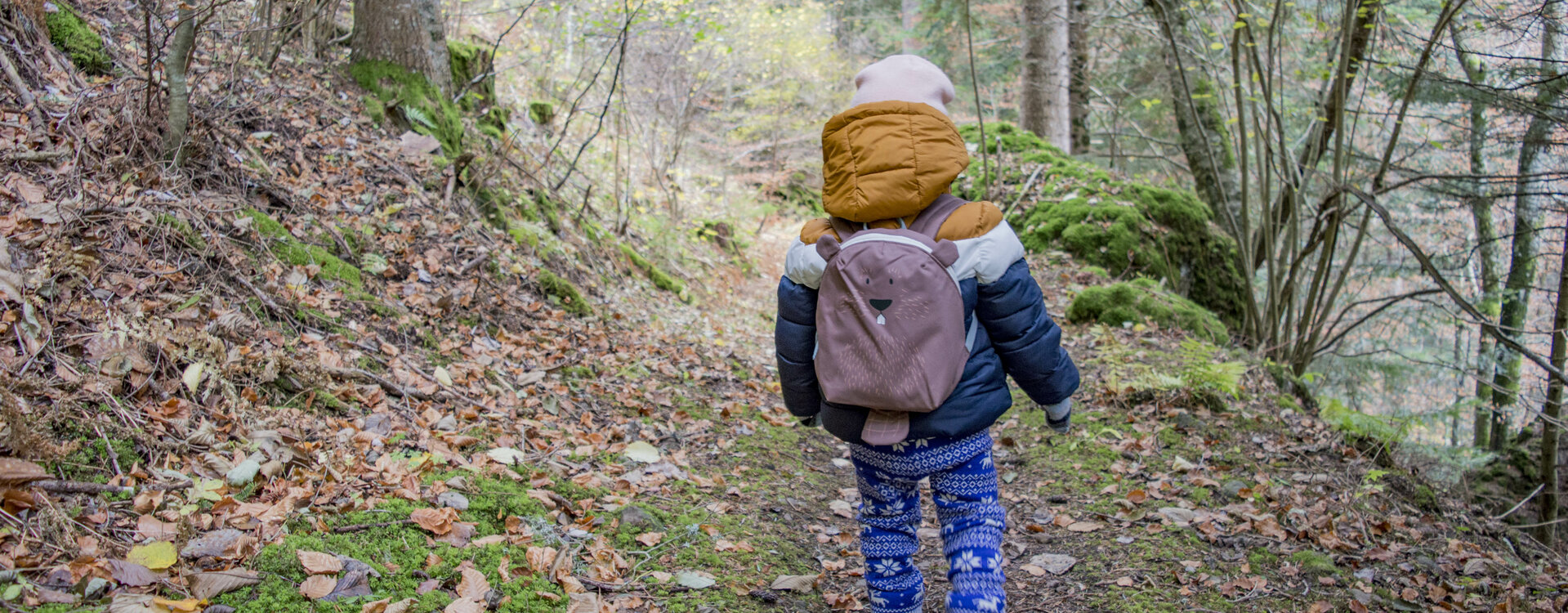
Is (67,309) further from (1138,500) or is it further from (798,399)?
(1138,500)

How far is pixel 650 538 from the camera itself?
10.5 ft

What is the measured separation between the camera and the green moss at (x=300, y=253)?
4.24 metres

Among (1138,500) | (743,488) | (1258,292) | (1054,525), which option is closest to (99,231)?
(743,488)

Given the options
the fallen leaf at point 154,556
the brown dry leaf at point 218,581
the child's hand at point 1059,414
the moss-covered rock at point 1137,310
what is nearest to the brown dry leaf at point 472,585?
the brown dry leaf at point 218,581

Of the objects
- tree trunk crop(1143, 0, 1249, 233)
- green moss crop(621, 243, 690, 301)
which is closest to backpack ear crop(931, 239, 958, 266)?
green moss crop(621, 243, 690, 301)

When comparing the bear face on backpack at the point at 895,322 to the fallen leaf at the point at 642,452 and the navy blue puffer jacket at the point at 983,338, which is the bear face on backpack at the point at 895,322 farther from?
the fallen leaf at the point at 642,452

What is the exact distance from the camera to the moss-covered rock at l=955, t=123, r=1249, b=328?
9016 mm

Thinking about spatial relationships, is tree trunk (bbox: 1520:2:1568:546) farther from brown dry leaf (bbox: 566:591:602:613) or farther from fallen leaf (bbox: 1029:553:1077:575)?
brown dry leaf (bbox: 566:591:602:613)

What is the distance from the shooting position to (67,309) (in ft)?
9.84

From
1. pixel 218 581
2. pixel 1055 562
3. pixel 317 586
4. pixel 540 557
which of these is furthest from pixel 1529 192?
pixel 218 581

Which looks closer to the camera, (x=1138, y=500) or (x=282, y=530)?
(x=282, y=530)

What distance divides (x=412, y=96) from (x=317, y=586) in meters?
5.39

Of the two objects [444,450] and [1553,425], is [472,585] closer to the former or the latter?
[444,450]

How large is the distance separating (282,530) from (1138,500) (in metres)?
3.65
